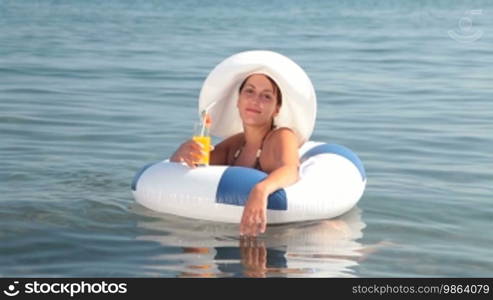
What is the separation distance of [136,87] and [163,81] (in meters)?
0.72

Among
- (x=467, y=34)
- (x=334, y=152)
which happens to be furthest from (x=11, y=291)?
(x=467, y=34)

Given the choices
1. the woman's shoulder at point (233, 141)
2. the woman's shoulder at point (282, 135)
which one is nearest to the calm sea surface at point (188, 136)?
the woman's shoulder at point (282, 135)

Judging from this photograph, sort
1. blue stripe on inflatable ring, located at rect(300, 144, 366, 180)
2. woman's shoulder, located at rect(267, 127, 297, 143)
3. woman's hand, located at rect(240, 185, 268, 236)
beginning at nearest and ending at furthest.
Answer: woman's hand, located at rect(240, 185, 268, 236) → woman's shoulder, located at rect(267, 127, 297, 143) → blue stripe on inflatable ring, located at rect(300, 144, 366, 180)

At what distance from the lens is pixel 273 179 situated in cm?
618

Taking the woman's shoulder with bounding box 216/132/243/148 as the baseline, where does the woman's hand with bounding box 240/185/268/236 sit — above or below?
below

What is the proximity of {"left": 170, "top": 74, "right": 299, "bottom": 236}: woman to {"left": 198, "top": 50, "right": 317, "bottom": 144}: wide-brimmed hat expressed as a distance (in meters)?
0.07

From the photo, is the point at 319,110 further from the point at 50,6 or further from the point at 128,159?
Answer: the point at 50,6

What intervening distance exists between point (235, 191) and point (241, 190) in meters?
0.04

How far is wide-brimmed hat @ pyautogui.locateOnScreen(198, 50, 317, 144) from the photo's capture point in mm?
6645

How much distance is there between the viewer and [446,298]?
5.00 metres

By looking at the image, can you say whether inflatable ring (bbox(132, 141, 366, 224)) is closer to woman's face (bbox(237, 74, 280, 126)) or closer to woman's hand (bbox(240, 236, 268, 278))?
woman's hand (bbox(240, 236, 268, 278))

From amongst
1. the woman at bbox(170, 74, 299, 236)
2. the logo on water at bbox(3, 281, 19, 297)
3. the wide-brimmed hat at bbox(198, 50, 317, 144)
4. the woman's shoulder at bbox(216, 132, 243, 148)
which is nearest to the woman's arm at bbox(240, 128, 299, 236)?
the woman at bbox(170, 74, 299, 236)

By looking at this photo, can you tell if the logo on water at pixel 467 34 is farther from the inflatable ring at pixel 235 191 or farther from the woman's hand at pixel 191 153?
the woman's hand at pixel 191 153

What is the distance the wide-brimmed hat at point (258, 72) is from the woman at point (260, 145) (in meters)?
0.07
